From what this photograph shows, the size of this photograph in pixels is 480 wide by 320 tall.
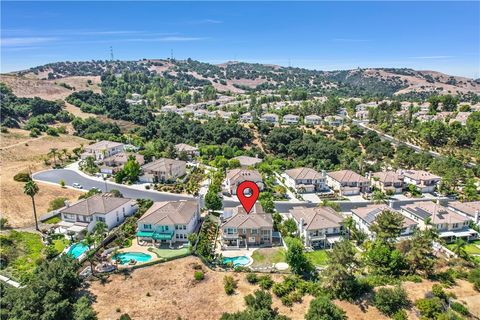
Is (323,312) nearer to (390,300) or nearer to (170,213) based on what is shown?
(390,300)

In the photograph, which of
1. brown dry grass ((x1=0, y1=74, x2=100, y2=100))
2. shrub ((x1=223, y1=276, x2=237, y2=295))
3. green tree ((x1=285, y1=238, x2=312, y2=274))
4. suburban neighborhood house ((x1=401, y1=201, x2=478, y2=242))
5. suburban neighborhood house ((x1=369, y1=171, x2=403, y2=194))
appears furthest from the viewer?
brown dry grass ((x1=0, y1=74, x2=100, y2=100))

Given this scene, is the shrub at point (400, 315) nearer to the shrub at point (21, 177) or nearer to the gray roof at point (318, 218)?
the gray roof at point (318, 218)

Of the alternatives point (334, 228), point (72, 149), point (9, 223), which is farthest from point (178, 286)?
point (72, 149)

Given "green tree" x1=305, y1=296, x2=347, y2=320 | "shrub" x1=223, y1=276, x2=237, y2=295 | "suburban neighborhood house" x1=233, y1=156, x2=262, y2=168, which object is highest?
"suburban neighborhood house" x1=233, y1=156, x2=262, y2=168

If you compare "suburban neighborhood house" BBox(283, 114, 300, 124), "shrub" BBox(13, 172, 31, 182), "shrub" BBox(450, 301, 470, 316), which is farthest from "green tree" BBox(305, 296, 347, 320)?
"suburban neighborhood house" BBox(283, 114, 300, 124)

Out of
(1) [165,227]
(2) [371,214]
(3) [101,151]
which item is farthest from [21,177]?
(2) [371,214]

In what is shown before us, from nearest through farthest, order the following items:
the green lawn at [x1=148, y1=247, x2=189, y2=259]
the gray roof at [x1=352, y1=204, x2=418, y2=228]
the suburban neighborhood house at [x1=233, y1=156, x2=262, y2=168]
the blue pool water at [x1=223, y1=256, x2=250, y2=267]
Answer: the blue pool water at [x1=223, y1=256, x2=250, y2=267] < the green lawn at [x1=148, y1=247, x2=189, y2=259] < the gray roof at [x1=352, y1=204, x2=418, y2=228] < the suburban neighborhood house at [x1=233, y1=156, x2=262, y2=168]

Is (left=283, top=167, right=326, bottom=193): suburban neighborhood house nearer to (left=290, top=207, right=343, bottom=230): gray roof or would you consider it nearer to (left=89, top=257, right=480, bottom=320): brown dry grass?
(left=290, top=207, right=343, bottom=230): gray roof

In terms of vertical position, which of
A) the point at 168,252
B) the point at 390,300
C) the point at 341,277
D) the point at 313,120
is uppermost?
the point at 313,120

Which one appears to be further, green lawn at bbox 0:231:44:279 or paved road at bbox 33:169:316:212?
paved road at bbox 33:169:316:212
